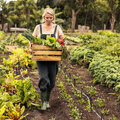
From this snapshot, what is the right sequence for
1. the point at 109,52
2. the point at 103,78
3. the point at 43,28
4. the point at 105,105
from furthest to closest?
the point at 109,52, the point at 103,78, the point at 105,105, the point at 43,28

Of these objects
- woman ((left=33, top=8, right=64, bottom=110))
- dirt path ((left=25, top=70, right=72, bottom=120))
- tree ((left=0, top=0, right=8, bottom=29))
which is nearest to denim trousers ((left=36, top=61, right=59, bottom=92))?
woman ((left=33, top=8, right=64, bottom=110))

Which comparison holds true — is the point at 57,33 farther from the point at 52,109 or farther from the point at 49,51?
the point at 52,109

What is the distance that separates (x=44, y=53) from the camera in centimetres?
325

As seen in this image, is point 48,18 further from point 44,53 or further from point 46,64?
point 46,64

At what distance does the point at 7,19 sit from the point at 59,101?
87.3ft

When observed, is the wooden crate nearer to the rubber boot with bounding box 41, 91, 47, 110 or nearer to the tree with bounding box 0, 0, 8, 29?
the rubber boot with bounding box 41, 91, 47, 110

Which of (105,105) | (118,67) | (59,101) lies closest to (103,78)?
(118,67)

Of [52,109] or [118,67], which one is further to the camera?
[118,67]

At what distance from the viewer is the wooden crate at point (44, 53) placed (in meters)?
3.25

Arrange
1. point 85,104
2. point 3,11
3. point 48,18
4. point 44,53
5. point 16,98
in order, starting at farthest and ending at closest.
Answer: point 3,11 → point 85,104 → point 16,98 → point 48,18 → point 44,53

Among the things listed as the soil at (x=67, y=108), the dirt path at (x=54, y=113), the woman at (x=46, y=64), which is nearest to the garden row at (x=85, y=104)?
the soil at (x=67, y=108)

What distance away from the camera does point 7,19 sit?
28734 millimetres

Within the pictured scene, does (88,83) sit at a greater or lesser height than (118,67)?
lesser

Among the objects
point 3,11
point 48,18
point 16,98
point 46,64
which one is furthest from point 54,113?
point 3,11
